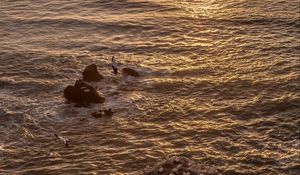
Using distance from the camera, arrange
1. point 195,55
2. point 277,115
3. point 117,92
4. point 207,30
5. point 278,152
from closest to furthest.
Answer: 1. point 278,152
2. point 277,115
3. point 117,92
4. point 195,55
5. point 207,30

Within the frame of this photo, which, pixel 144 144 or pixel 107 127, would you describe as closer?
pixel 144 144

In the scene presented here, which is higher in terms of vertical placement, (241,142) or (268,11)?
(268,11)

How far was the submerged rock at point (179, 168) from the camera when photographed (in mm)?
→ 13844

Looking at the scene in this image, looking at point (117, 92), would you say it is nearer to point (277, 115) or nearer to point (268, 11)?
point (277, 115)

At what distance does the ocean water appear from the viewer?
49.2ft

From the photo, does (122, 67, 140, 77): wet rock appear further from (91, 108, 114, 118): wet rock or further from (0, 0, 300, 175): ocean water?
(91, 108, 114, 118): wet rock

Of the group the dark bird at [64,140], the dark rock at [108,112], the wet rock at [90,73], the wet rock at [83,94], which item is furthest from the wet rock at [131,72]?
the dark bird at [64,140]

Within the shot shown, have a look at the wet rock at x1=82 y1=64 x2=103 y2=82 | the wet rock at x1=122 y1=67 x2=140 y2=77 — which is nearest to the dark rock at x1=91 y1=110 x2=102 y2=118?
the wet rock at x1=82 y1=64 x2=103 y2=82

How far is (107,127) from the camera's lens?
16656 mm

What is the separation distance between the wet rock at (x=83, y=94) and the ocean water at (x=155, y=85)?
1.14 ft

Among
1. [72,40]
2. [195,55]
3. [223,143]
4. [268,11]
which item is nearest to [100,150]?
[223,143]

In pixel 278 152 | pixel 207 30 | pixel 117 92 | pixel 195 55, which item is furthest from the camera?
pixel 207 30

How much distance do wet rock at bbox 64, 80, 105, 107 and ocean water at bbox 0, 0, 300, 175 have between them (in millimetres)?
348

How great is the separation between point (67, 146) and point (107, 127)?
168cm
